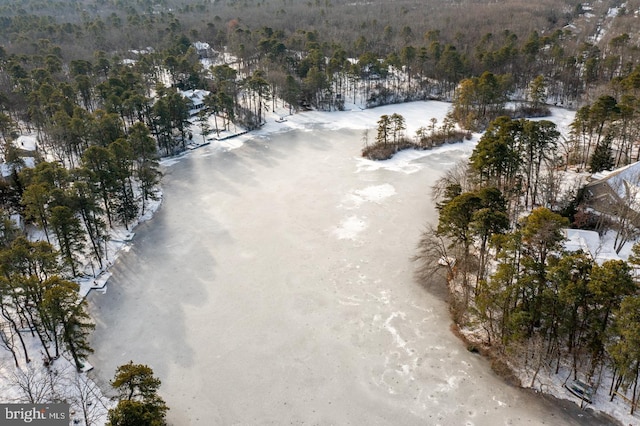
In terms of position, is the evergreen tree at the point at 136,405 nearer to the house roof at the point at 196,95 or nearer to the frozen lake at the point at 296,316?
the frozen lake at the point at 296,316

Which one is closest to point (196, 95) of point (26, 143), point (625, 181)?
point (26, 143)

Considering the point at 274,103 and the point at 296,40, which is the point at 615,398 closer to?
the point at 274,103

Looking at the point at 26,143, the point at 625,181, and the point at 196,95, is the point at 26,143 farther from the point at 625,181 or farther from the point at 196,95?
the point at 625,181

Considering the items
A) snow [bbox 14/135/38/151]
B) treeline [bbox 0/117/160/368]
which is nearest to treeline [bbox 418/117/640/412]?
treeline [bbox 0/117/160/368]

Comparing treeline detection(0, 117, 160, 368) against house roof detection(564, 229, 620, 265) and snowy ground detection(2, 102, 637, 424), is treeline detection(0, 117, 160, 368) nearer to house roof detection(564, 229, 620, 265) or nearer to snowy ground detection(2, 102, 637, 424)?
snowy ground detection(2, 102, 637, 424)

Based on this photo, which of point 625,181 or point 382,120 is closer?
point 625,181

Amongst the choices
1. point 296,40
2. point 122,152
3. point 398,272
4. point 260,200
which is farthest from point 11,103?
point 398,272
